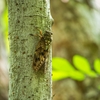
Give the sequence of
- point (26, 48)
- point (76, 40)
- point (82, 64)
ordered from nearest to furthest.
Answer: point (26, 48) → point (82, 64) → point (76, 40)

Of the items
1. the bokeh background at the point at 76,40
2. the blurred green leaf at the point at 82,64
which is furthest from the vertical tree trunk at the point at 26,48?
the bokeh background at the point at 76,40

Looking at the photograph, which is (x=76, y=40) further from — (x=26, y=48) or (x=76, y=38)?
(x=26, y=48)

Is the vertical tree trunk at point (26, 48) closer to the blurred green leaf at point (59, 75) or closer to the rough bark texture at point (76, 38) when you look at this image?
the blurred green leaf at point (59, 75)

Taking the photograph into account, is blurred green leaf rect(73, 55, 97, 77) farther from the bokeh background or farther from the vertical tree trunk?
the bokeh background

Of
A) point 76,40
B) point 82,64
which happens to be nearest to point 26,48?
point 82,64

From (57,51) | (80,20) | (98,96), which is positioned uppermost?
(80,20)

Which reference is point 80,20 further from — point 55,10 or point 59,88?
point 59,88

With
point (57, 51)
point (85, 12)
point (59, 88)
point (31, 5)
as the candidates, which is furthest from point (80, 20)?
point (31, 5)

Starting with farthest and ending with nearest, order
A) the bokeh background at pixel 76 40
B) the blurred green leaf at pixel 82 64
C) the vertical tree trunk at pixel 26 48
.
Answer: the bokeh background at pixel 76 40 < the blurred green leaf at pixel 82 64 < the vertical tree trunk at pixel 26 48
